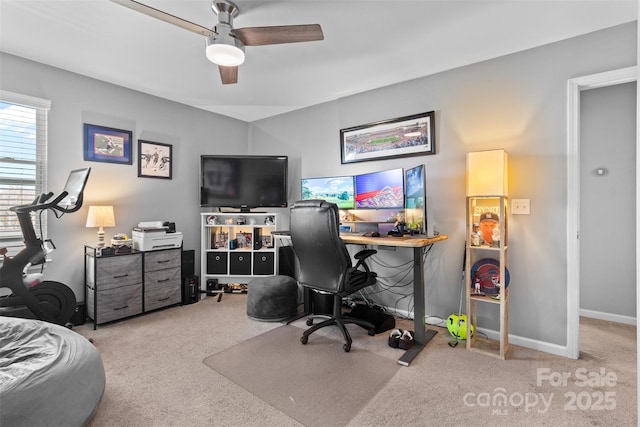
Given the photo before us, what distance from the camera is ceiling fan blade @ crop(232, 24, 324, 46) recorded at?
1875 millimetres

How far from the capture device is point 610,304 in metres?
3.09

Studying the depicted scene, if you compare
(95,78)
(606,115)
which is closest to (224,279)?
(95,78)

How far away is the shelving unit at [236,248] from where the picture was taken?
13.2 feet

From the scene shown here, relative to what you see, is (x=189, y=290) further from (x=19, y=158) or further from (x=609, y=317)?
(x=609, y=317)

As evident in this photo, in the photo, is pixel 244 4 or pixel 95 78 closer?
pixel 244 4

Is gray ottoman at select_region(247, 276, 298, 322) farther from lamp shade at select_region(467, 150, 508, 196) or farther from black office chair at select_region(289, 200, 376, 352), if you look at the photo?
lamp shade at select_region(467, 150, 508, 196)

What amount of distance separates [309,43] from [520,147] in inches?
78.0

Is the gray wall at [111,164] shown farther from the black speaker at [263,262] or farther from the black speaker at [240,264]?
the black speaker at [263,262]

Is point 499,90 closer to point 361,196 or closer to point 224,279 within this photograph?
point 361,196

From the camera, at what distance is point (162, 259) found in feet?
11.1

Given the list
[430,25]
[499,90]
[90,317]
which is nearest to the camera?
[430,25]

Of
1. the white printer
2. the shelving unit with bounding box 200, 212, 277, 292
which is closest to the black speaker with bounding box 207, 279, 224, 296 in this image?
the shelving unit with bounding box 200, 212, 277, 292

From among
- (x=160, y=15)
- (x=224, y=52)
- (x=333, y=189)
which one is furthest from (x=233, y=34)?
(x=333, y=189)

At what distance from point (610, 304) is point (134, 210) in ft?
17.2
